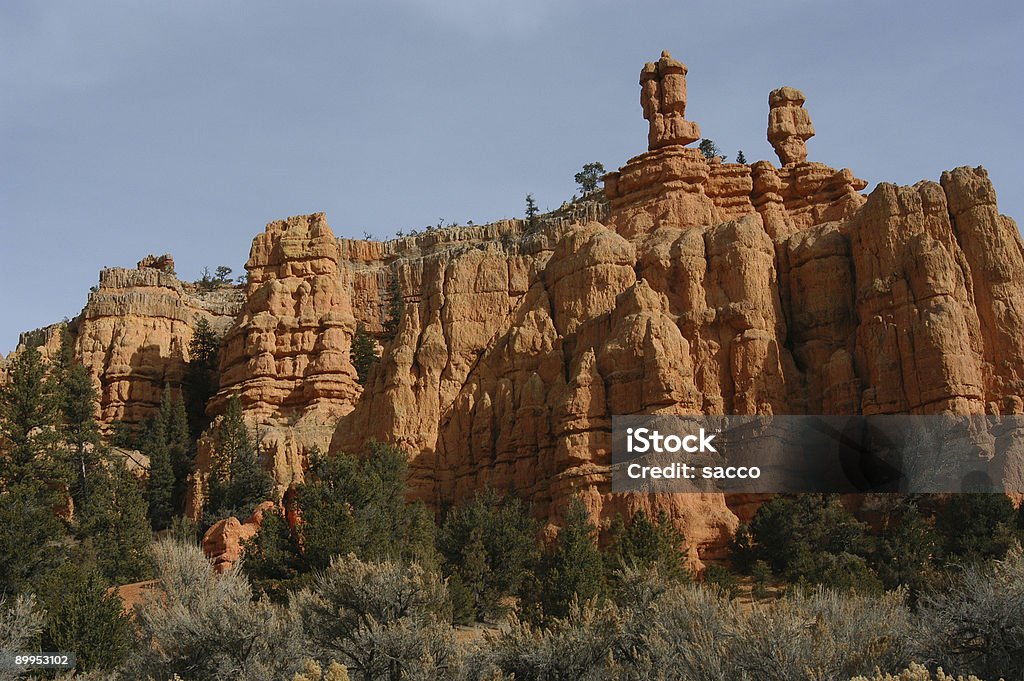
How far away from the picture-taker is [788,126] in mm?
68562

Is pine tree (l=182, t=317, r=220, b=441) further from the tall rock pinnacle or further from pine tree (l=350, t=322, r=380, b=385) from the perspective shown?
the tall rock pinnacle

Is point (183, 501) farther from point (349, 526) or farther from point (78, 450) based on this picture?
point (349, 526)

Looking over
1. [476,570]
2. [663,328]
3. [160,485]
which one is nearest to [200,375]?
[160,485]

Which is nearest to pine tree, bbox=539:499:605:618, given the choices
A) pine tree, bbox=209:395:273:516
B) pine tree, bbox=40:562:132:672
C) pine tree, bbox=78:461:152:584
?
pine tree, bbox=40:562:132:672

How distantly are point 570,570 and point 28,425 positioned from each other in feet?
95.7

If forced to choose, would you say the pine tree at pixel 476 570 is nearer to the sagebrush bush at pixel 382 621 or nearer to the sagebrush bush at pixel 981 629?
the sagebrush bush at pixel 382 621

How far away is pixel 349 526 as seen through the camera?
46.0 m

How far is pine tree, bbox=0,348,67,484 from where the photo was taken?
5806cm

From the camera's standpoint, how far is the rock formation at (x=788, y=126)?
224 ft

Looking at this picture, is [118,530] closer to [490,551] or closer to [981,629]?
[490,551]

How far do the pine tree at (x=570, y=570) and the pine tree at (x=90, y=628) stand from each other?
39.7 ft

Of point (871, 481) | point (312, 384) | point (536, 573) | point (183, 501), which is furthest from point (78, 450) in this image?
point (871, 481)

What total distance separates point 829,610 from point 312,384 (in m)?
38.5

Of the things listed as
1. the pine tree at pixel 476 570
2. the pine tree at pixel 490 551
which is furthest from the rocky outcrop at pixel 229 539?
the pine tree at pixel 476 570
